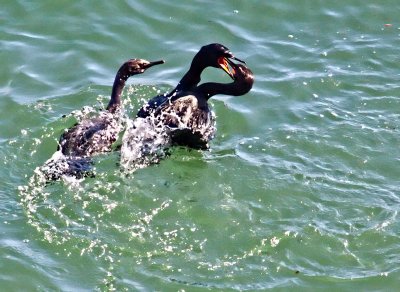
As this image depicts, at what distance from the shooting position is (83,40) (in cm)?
1173

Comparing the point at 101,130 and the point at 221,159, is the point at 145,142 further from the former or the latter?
the point at 221,159

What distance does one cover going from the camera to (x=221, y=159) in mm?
9734

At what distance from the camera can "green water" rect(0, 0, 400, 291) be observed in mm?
8031

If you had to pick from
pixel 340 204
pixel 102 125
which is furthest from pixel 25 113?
pixel 340 204

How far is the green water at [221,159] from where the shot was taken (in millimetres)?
8031

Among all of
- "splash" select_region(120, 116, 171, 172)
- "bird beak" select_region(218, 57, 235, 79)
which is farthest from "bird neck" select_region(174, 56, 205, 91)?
"splash" select_region(120, 116, 171, 172)

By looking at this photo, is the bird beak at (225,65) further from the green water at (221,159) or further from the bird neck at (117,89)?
the bird neck at (117,89)

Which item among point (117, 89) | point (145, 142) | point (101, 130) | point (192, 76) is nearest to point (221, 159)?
point (145, 142)

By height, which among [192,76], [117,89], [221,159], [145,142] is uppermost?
[192,76]

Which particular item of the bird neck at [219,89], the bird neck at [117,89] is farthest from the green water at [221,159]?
the bird neck at [117,89]

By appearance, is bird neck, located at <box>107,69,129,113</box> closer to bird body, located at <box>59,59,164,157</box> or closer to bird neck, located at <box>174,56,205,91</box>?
bird body, located at <box>59,59,164,157</box>

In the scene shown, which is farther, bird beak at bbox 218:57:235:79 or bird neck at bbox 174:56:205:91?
bird neck at bbox 174:56:205:91

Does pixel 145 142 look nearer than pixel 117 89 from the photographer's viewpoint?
Yes

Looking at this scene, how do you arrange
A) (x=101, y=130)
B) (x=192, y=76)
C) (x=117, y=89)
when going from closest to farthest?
(x=101, y=130)
(x=117, y=89)
(x=192, y=76)
